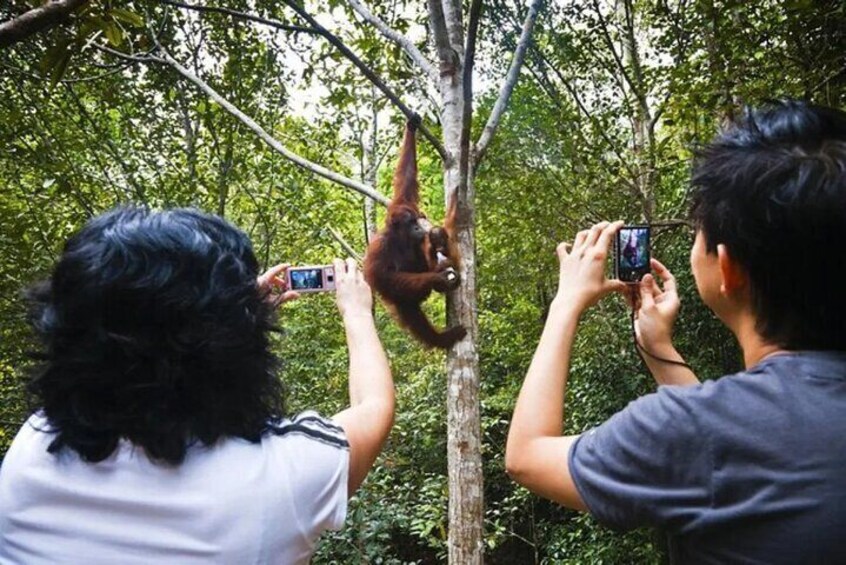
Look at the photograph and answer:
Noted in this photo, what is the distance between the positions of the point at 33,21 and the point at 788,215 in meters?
1.09

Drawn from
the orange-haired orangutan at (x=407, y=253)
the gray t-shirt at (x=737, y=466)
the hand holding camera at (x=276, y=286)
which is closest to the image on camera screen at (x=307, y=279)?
the hand holding camera at (x=276, y=286)

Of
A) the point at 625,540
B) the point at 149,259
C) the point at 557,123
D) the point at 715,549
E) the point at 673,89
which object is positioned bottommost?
the point at 625,540

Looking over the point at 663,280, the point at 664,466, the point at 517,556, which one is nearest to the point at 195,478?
the point at 664,466

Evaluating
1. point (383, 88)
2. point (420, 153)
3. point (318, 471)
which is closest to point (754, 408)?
point (318, 471)

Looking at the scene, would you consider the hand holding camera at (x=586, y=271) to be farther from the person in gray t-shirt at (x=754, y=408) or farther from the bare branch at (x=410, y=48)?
the bare branch at (x=410, y=48)

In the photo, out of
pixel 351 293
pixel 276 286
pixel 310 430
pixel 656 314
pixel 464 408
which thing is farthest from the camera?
pixel 464 408

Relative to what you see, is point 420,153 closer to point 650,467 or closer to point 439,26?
point 439,26

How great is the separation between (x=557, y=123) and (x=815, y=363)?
515 cm

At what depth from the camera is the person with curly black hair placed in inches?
28.4

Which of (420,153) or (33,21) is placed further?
(420,153)

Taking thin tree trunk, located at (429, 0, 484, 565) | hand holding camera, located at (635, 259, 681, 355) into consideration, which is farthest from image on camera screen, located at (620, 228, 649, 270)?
thin tree trunk, located at (429, 0, 484, 565)

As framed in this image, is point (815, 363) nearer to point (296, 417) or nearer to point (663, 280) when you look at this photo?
point (663, 280)

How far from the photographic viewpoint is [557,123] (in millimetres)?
5645

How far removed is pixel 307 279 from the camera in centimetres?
161
